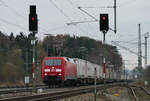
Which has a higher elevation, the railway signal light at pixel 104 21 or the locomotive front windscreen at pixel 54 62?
the railway signal light at pixel 104 21

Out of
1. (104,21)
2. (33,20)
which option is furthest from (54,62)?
(104,21)

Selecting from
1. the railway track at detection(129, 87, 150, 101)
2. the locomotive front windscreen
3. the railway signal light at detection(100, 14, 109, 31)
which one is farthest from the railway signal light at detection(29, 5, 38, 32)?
the locomotive front windscreen

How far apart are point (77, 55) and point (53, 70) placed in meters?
19.4

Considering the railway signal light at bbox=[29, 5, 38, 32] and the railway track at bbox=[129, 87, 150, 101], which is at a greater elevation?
the railway signal light at bbox=[29, 5, 38, 32]

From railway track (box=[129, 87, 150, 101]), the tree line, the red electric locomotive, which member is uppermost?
the tree line

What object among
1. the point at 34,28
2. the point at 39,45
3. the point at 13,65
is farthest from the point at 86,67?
the point at 34,28

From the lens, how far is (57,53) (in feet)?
153

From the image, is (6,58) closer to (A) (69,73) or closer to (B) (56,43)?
(A) (69,73)

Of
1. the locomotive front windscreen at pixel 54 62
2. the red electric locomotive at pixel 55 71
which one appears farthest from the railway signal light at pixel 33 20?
the locomotive front windscreen at pixel 54 62

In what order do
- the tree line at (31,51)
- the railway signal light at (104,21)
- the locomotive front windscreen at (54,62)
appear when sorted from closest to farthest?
1. the railway signal light at (104,21)
2. the tree line at (31,51)
3. the locomotive front windscreen at (54,62)

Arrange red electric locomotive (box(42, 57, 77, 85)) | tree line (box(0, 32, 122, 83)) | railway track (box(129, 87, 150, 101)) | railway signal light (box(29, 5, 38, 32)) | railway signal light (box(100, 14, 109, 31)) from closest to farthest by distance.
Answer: railway signal light (box(100, 14, 109, 31)) < railway signal light (box(29, 5, 38, 32)) < railway track (box(129, 87, 150, 101)) < tree line (box(0, 32, 122, 83)) < red electric locomotive (box(42, 57, 77, 85))

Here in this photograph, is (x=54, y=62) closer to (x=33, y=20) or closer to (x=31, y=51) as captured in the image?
(x=33, y=20)

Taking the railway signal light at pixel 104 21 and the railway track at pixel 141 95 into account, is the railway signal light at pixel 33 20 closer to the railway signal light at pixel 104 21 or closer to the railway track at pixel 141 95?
the railway signal light at pixel 104 21

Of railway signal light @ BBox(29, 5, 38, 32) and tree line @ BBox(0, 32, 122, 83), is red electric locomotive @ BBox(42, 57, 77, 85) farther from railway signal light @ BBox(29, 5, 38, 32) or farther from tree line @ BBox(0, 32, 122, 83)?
railway signal light @ BBox(29, 5, 38, 32)
